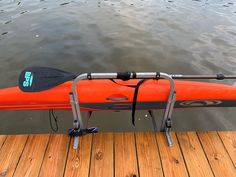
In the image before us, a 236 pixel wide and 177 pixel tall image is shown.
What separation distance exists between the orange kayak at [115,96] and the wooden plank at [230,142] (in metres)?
0.51

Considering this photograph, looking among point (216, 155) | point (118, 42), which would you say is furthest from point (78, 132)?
point (118, 42)

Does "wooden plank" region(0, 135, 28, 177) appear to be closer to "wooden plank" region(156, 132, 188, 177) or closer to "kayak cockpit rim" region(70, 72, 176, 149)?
"kayak cockpit rim" region(70, 72, 176, 149)

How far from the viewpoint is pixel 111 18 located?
9727 millimetres

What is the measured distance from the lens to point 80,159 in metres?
3.26

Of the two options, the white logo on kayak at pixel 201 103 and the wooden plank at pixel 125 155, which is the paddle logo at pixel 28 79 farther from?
the white logo on kayak at pixel 201 103

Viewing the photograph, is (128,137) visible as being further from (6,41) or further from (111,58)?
(6,41)

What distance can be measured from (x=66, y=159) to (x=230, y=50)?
6551mm

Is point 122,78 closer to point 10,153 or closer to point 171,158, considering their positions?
point 171,158

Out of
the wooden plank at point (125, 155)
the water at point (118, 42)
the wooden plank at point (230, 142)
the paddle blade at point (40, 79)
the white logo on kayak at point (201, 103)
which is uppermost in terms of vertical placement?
the paddle blade at point (40, 79)

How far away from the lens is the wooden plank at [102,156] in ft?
10.2

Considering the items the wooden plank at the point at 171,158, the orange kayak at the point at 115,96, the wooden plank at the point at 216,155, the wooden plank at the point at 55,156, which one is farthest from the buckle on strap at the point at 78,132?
the wooden plank at the point at 216,155

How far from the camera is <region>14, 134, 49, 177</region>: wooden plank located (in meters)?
3.11

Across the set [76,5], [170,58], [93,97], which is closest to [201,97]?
[93,97]

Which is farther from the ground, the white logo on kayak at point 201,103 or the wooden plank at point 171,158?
the white logo on kayak at point 201,103
